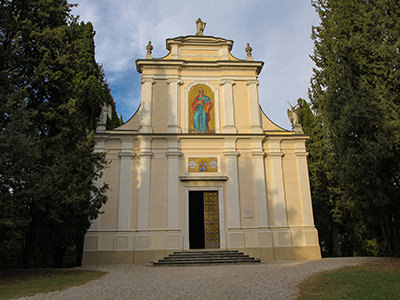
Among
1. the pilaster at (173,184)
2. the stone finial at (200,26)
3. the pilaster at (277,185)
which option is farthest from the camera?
the stone finial at (200,26)

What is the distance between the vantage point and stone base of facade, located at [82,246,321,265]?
1377 centimetres

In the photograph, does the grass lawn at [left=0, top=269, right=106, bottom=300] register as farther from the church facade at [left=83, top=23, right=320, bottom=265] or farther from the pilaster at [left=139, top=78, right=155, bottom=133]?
the pilaster at [left=139, top=78, right=155, bottom=133]

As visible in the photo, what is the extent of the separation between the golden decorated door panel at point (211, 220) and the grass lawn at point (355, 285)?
6.64m

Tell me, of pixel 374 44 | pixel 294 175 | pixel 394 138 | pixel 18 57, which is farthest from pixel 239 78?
pixel 18 57

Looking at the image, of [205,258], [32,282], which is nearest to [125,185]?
[205,258]

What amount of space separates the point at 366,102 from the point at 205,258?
27.1ft

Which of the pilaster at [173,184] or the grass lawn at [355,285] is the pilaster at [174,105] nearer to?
the pilaster at [173,184]

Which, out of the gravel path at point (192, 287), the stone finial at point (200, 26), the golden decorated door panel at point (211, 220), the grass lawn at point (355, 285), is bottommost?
the gravel path at point (192, 287)

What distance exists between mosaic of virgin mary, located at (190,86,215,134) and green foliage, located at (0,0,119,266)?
19.2ft

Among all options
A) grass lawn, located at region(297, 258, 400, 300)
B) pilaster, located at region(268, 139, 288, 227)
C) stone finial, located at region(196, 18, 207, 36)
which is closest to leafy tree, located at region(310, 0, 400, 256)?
grass lawn, located at region(297, 258, 400, 300)

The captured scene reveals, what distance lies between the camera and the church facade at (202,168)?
47.1ft

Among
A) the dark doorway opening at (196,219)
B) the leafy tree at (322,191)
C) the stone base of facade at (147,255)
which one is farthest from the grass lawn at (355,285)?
the leafy tree at (322,191)

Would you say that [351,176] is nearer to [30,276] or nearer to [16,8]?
[30,276]

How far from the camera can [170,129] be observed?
51.8 feet
